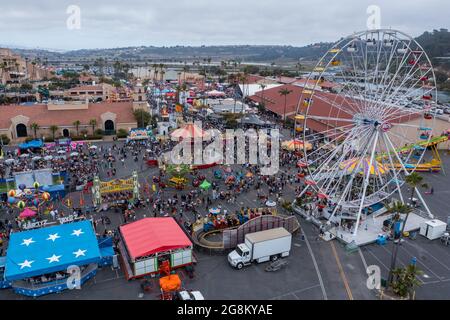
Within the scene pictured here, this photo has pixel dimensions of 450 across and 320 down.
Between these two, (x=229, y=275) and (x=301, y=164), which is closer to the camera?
(x=229, y=275)

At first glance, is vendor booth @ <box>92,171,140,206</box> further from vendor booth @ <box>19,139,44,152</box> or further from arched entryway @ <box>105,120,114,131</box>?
arched entryway @ <box>105,120,114,131</box>

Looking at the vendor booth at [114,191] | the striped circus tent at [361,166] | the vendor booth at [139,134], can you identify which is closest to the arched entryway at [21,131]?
the vendor booth at [139,134]

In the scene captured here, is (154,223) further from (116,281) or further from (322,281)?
(322,281)

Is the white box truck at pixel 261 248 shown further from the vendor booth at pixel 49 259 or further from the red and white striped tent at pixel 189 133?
the red and white striped tent at pixel 189 133

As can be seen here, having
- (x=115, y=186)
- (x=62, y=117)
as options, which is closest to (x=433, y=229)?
(x=115, y=186)

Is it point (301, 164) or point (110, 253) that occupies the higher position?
point (301, 164)

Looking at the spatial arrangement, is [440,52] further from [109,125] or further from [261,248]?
[261,248]
